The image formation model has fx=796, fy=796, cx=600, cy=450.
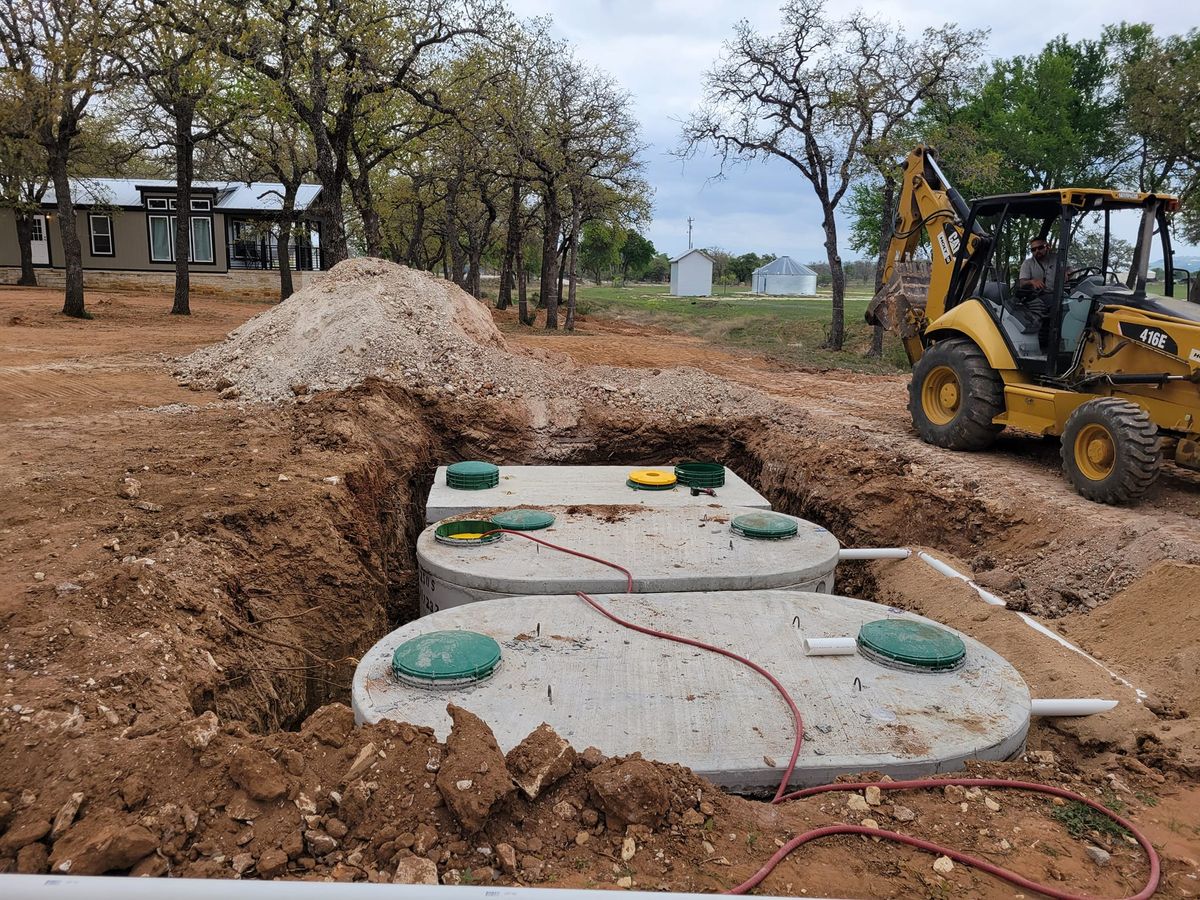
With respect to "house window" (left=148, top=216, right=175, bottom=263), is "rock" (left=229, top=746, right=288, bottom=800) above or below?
below

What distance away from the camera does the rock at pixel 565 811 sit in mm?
3211

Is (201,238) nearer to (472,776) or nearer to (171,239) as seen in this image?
(171,239)

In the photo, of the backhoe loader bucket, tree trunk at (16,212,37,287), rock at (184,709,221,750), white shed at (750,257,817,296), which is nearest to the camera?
rock at (184,709,221,750)

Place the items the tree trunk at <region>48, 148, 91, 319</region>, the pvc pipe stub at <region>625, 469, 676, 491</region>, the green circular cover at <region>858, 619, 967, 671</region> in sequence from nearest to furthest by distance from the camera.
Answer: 1. the green circular cover at <region>858, 619, 967, 671</region>
2. the pvc pipe stub at <region>625, 469, 676, 491</region>
3. the tree trunk at <region>48, 148, 91, 319</region>

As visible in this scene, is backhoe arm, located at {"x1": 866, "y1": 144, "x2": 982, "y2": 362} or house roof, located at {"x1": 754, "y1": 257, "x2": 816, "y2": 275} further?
house roof, located at {"x1": 754, "y1": 257, "x2": 816, "y2": 275}

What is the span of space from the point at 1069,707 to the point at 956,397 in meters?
5.76

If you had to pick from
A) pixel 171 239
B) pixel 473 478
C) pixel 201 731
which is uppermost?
pixel 171 239

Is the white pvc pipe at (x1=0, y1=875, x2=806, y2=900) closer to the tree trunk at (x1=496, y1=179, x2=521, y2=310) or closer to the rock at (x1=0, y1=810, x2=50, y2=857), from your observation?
the rock at (x1=0, y1=810, x2=50, y2=857)

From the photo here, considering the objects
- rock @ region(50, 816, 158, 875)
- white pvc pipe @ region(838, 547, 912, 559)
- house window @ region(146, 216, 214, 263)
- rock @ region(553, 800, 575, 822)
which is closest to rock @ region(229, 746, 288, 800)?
rock @ region(50, 816, 158, 875)

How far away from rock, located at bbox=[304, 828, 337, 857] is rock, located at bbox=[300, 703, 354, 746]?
25.4 inches

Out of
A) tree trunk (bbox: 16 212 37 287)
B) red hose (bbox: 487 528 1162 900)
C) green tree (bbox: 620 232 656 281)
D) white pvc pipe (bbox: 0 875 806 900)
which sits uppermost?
green tree (bbox: 620 232 656 281)

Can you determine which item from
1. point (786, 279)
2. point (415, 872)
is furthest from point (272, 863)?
point (786, 279)

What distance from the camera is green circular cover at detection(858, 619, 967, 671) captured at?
4.97 meters

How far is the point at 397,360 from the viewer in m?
11.2
